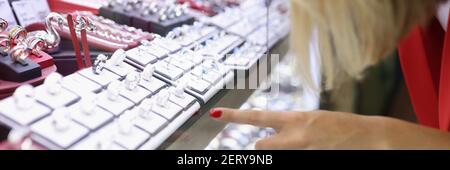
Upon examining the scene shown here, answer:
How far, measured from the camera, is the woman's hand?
611mm

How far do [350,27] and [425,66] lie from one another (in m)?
0.44

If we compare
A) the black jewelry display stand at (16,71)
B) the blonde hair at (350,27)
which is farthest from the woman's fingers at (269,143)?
the black jewelry display stand at (16,71)

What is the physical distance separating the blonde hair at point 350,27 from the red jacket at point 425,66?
157 mm

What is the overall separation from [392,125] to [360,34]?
0.14 meters

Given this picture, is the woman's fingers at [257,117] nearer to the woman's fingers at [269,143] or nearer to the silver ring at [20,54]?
the woman's fingers at [269,143]

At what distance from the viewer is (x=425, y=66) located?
39.3 inches

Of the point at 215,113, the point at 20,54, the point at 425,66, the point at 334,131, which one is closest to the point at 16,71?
the point at 20,54

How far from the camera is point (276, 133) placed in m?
0.65

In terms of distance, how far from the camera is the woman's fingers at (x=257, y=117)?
0.63 metres

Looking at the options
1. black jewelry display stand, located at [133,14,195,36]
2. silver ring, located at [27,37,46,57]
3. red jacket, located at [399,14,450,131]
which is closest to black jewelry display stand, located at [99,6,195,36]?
black jewelry display stand, located at [133,14,195,36]

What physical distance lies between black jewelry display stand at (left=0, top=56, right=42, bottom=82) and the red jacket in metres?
0.68

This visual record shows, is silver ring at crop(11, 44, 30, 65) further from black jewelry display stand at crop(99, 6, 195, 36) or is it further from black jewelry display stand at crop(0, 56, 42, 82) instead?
black jewelry display stand at crop(99, 6, 195, 36)

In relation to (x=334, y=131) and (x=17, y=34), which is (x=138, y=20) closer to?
(x=17, y=34)

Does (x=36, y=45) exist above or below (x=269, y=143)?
above
